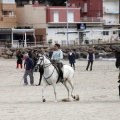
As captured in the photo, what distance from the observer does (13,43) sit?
8212 cm

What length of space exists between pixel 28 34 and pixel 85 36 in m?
9.49

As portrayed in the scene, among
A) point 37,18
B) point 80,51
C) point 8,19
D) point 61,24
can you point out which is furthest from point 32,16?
point 80,51

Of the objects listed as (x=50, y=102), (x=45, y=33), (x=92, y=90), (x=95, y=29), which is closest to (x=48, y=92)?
(x=92, y=90)

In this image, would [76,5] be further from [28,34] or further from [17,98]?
[17,98]

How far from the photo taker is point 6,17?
281 ft

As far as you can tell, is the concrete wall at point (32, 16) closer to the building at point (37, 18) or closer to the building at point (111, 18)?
the building at point (37, 18)

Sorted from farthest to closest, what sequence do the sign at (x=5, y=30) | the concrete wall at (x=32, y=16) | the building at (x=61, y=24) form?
the concrete wall at (x=32, y=16) < the building at (x=61, y=24) < the sign at (x=5, y=30)

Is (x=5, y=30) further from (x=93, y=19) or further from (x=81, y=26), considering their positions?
(x=93, y=19)

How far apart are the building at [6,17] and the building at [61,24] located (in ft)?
16.5

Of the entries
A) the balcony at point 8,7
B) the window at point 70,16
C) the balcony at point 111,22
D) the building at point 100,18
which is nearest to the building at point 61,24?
the window at point 70,16

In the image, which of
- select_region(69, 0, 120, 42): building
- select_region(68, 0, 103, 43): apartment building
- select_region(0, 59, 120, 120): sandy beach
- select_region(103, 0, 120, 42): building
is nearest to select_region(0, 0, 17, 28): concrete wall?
select_region(68, 0, 103, 43): apartment building

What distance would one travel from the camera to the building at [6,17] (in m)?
84.6

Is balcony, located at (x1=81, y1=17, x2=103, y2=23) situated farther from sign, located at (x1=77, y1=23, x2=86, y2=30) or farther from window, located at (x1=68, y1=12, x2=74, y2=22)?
window, located at (x1=68, y1=12, x2=74, y2=22)

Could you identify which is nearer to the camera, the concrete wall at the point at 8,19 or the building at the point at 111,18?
the concrete wall at the point at 8,19
